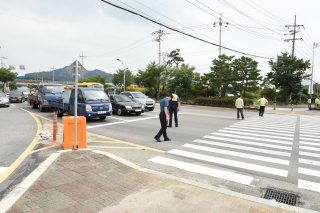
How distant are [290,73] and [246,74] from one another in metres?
8.78

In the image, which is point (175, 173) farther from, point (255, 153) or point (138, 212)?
point (255, 153)

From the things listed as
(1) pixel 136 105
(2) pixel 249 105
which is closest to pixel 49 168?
(1) pixel 136 105

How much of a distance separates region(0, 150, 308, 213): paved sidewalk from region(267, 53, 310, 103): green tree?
3272cm

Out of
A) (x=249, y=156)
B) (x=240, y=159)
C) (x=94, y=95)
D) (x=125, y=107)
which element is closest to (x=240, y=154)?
(x=249, y=156)

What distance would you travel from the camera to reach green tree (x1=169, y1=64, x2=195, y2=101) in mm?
33312

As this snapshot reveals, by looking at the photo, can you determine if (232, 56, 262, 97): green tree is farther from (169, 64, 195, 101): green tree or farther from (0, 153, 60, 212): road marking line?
(0, 153, 60, 212): road marking line

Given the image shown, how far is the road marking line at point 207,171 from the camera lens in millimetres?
5207

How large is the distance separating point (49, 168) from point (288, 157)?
628cm

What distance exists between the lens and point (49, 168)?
17.4 feet

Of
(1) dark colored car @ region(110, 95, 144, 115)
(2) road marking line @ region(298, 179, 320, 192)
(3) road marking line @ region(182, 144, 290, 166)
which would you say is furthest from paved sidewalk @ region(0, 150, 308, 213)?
(1) dark colored car @ region(110, 95, 144, 115)

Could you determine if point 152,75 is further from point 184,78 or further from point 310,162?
point 310,162

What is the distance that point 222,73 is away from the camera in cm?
2930

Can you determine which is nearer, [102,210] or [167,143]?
[102,210]

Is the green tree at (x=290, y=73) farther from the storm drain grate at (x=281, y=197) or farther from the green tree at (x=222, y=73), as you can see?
the storm drain grate at (x=281, y=197)
